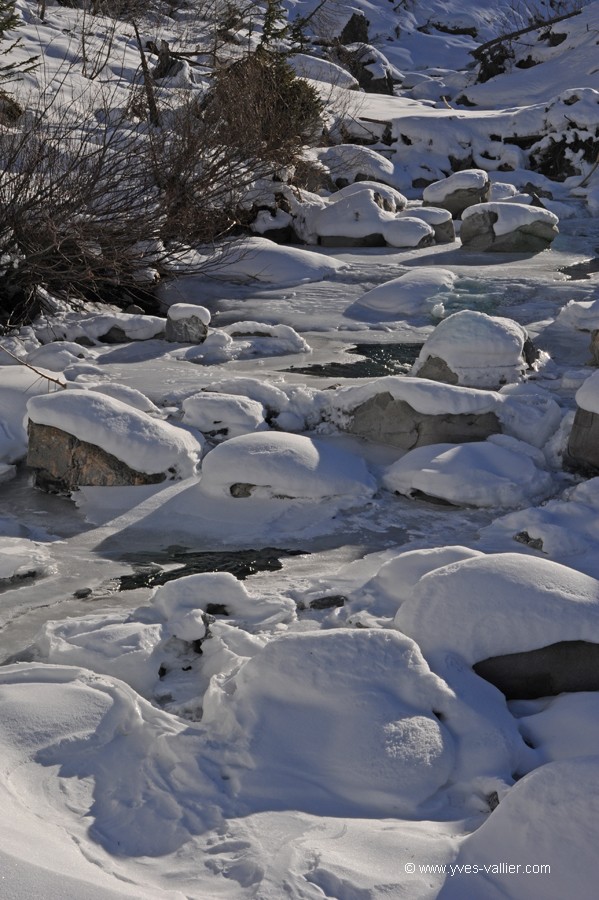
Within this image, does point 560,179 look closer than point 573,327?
No

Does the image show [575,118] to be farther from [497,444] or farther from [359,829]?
[359,829]

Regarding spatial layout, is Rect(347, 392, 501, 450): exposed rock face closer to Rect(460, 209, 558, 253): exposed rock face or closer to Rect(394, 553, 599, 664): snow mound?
Rect(394, 553, 599, 664): snow mound

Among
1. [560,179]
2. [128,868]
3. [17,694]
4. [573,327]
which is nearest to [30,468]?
[17,694]

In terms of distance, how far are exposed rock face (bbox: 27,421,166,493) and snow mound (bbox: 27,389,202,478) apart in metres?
0.03

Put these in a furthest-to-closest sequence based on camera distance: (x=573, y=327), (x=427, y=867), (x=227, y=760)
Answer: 1. (x=573, y=327)
2. (x=227, y=760)
3. (x=427, y=867)

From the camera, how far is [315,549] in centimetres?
454

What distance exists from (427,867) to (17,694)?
1385 millimetres

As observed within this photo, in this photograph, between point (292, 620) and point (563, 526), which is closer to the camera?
point (292, 620)

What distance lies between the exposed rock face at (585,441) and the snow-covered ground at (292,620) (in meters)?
0.12

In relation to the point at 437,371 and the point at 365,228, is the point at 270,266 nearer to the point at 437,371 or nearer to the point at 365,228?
the point at 365,228

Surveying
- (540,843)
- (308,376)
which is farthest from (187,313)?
(540,843)

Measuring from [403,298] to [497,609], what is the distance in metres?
6.32

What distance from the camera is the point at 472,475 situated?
5.03m

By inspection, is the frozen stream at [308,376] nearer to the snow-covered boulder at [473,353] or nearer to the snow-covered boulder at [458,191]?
the snow-covered boulder at [473,353]
